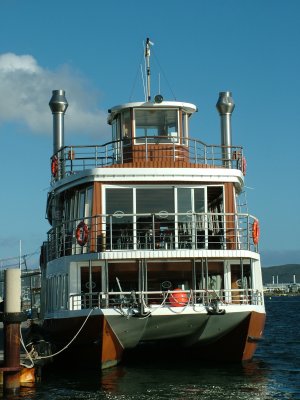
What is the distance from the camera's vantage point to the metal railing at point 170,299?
22.1 metres

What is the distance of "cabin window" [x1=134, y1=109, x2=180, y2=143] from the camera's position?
2788 cm

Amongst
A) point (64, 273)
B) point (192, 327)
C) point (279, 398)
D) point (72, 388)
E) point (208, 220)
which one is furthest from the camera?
point (208, 220)

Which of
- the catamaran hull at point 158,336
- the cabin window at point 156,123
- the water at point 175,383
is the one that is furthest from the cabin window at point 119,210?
the water at point 175,383

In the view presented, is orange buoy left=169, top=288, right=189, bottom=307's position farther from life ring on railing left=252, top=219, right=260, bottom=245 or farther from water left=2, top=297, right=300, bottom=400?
life ring on railing left=252, top=219, right=260, bottom=245

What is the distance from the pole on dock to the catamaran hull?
6.58 feet

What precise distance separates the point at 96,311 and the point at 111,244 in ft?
6.33

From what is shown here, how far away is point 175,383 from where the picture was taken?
21375 mm

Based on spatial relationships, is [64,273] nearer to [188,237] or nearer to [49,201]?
[188,237]

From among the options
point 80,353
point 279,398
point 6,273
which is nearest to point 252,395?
point 279,398

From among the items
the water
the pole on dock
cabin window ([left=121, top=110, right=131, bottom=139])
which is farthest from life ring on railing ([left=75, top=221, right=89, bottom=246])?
cabin window ([left=121, top=110, right=131, bottom=139])

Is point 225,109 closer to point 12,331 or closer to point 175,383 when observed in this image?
point 175,383

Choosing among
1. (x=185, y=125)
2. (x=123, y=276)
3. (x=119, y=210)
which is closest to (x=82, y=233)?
(x=119, y=210)

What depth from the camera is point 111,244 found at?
2284 cm

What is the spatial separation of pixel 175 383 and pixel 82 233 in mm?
4961
